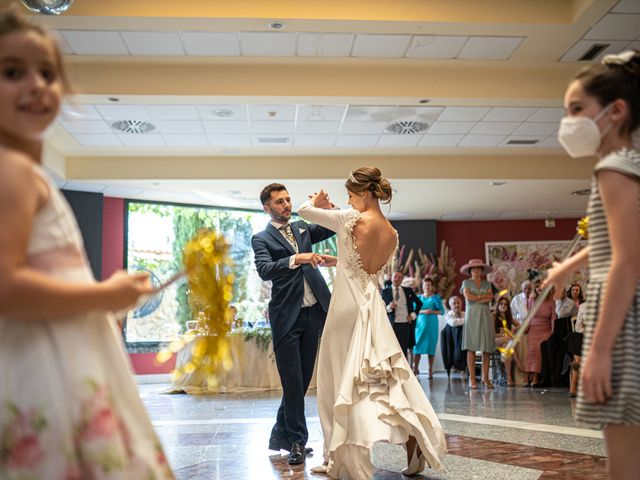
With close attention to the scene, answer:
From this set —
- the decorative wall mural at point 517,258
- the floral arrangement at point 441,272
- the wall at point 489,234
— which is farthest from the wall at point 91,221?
the decorative wall mural at point 517,258

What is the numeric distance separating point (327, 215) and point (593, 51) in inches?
208

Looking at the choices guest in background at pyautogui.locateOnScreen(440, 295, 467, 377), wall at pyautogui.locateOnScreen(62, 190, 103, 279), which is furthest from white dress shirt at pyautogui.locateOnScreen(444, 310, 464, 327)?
wall at pyautogui.locateOnScreen(62, 190, 103, 279)

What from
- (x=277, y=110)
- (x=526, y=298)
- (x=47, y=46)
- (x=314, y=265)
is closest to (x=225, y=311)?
(x=47, y=46)

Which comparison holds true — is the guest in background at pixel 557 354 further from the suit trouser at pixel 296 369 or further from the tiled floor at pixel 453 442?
the suit trouser at pixel 296 369

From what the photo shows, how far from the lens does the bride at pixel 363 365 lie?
10.6ft

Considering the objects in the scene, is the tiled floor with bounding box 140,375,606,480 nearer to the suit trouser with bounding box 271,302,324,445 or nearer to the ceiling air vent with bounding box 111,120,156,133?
the suit trouser with bounding box 271,302,324,445

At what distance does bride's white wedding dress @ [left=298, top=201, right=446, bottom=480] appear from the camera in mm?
3209

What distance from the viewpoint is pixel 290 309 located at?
4195 mm

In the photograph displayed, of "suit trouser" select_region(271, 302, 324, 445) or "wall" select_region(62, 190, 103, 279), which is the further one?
"wall" select_region(62, 190, 103, 279)

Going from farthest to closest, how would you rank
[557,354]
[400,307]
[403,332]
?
[400,307]
[403,332]
[557,354]

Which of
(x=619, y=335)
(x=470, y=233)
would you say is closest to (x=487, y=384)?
(x=470, y=233)

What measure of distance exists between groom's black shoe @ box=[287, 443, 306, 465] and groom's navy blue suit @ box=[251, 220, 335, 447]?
7cm

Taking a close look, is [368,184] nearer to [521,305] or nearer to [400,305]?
[400,305]

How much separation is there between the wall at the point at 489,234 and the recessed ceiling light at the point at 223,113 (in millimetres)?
8306
